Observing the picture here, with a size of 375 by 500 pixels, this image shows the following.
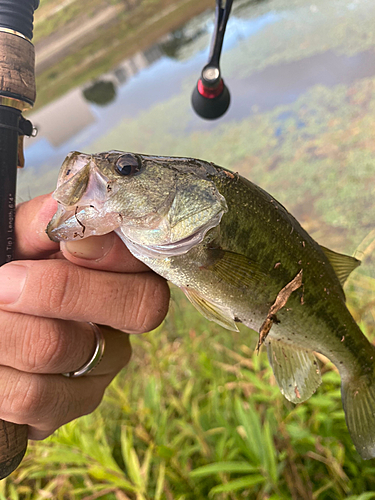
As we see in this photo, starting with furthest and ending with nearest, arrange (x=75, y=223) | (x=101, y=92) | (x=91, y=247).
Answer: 1. (x=101, y=92)
2. (x=91, y=247)
3. (x=75, y=223)

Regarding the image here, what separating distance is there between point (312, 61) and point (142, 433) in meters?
6.70

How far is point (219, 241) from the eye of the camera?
113 centimetres

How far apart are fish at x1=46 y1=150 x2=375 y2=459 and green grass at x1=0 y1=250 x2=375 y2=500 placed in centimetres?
72

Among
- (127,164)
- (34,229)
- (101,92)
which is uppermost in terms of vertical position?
(101,92)

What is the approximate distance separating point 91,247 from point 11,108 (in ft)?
1.74

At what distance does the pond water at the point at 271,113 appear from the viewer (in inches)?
180

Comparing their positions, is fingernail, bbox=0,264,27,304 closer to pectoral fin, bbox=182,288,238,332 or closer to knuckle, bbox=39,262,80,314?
knuckle, bbox=39,262,80,314

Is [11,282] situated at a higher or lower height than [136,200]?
lower

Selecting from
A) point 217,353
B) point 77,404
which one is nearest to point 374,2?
point 217,353

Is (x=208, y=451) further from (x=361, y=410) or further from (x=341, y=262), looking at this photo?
(x=341, y=262)

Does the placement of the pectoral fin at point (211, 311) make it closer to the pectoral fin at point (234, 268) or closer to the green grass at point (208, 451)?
the pectoral fin at point (234, 268)

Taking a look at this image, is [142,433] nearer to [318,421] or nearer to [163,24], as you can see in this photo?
[318,421]

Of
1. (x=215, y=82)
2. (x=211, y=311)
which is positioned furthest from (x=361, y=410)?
(x=215, y=82)

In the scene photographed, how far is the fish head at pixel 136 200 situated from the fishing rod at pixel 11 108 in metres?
0.25
